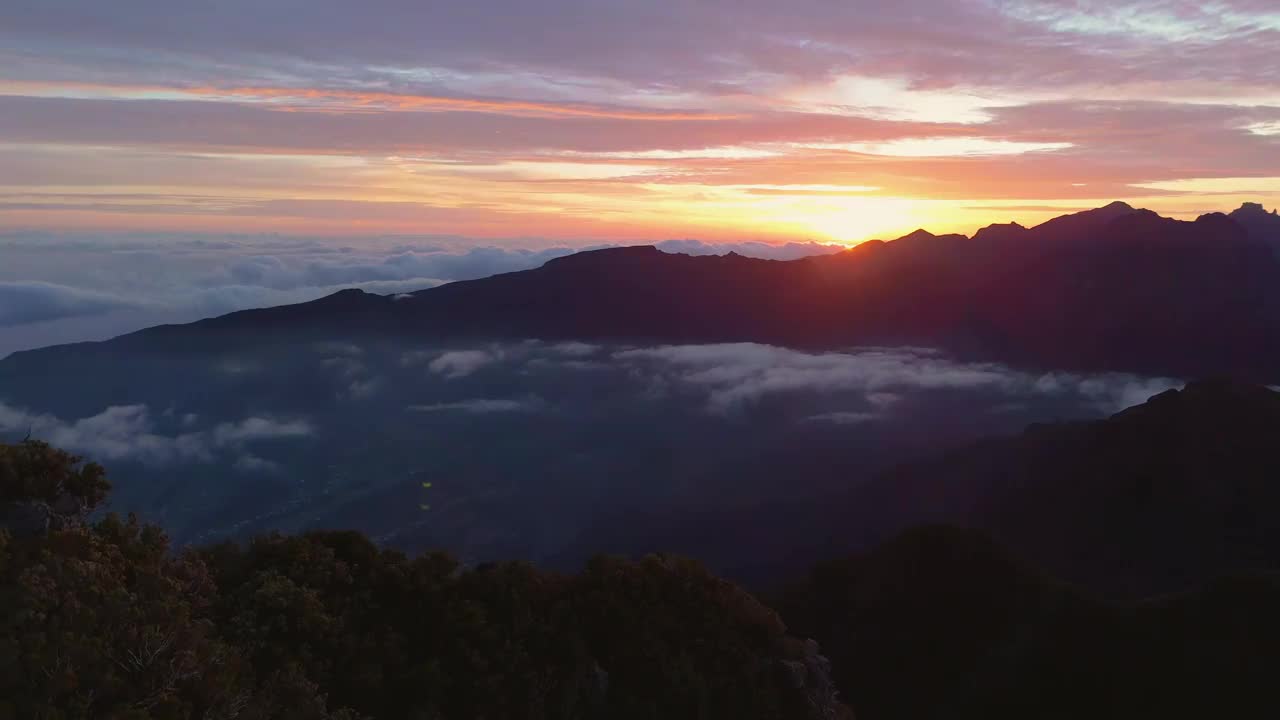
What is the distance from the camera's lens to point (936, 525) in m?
99.2

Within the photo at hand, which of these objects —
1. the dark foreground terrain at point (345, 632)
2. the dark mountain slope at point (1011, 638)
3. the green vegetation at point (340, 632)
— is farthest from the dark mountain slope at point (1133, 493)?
the green vegetation at point (340, 632)

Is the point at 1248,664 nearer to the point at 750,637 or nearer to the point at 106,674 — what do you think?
the point at 750,637

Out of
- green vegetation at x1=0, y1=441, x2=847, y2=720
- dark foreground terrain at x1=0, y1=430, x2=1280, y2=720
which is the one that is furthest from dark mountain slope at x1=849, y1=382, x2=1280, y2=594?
green vegetation at x1=0, y1=441, x2=847, y2=720

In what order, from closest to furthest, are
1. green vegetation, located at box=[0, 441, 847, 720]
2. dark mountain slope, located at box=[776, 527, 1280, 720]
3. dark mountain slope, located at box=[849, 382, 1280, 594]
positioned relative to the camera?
green vegetation, located at box=[0, 441, 847, 720]
dark mountain slope, located at box=[776, 527, 1280, 720]
dark mountain slope, located at box=[849, 382, 1280, 594]

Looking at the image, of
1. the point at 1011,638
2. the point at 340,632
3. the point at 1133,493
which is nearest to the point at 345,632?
the point at 340,632

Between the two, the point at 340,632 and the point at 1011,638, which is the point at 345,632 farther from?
the point at 1011,638

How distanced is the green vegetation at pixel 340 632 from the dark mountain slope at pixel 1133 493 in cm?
10658

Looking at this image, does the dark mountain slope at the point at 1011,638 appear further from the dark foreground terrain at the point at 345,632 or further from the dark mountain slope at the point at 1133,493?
the dark mountain slope at the point at 1133,493

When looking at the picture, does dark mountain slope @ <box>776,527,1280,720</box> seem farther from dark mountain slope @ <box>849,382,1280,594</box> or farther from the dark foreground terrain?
dark mountain slope @ <box>849,382,1280,594</box>

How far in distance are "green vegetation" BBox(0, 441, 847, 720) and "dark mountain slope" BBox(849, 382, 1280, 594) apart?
107 metres

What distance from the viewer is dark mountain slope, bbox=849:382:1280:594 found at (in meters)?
127

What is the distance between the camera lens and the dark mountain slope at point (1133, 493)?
127m

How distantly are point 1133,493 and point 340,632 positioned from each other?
150470 mm

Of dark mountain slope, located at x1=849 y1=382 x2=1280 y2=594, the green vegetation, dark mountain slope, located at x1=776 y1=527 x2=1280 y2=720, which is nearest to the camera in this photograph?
the green vegetation
